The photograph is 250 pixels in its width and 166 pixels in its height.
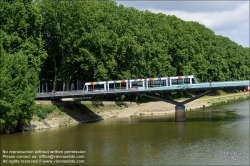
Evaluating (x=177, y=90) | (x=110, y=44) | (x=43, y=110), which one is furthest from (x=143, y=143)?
(x=110, y=44)

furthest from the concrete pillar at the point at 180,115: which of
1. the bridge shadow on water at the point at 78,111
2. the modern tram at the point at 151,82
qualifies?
the bridge shadow on water at the point at 78,111

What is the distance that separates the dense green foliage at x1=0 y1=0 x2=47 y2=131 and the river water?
10.3ft

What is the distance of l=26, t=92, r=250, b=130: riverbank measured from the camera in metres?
60.9

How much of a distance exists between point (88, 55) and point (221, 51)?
75802 mm

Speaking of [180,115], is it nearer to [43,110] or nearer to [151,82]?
[151,82]

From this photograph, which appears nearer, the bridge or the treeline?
the treeline

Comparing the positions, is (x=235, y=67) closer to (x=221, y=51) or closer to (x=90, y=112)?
(x=221, y=51)

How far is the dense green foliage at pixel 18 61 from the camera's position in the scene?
5016cm

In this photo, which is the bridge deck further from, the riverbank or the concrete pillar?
the concrete pillar

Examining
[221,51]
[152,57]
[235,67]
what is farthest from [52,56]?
[235,67]

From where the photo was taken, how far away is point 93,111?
7319 centimetres

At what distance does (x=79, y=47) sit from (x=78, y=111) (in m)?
12.3

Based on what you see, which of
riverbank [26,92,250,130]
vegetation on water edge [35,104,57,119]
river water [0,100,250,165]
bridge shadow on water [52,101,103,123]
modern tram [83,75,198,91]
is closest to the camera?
river water [0,100,250,165]

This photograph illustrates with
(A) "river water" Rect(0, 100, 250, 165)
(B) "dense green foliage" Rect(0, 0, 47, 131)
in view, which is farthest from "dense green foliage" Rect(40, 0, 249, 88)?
(A) "river water" Rect(0, 100, 250, 165)
